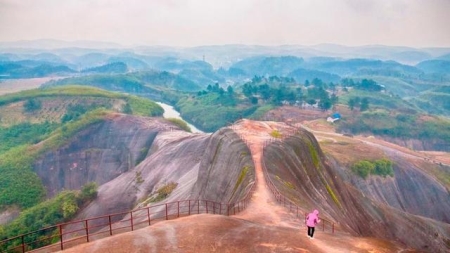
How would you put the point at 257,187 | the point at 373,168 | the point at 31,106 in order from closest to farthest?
the point at 257,187 < the point at 373,168 < the point at 31,106

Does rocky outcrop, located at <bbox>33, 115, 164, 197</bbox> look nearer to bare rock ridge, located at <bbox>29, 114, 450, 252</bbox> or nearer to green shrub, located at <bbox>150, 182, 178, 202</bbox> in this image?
bare rock ridge, located at <bbox>29, 114, 450, 252</bbox>

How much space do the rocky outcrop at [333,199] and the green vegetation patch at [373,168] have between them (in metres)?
30.3

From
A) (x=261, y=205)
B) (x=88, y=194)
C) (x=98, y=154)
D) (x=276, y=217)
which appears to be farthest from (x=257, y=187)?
(x=98, y=154)

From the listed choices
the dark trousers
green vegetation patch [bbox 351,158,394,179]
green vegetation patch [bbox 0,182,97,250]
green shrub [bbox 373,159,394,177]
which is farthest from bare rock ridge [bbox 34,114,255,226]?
green shrub [bbox 373,159,394,177]

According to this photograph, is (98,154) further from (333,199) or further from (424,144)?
(424,144)

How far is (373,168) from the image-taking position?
292ft

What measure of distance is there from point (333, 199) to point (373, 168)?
5269 cm

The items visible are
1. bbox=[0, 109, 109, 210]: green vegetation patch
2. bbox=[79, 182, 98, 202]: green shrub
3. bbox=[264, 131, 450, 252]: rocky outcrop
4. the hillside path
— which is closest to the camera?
the hillside path

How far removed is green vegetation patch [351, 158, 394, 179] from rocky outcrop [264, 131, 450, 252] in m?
30.3

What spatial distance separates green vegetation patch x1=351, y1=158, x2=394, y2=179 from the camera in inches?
3423

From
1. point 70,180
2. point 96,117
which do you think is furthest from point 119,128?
point 70,180

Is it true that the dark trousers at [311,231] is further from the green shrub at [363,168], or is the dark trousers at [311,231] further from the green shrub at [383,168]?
the green shrub at [383,168]

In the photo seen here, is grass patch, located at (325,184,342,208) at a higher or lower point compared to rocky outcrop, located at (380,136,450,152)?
higher

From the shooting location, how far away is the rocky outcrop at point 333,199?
37375 millimetres
